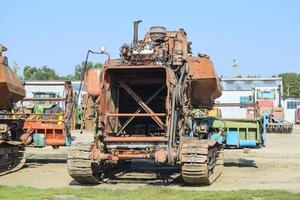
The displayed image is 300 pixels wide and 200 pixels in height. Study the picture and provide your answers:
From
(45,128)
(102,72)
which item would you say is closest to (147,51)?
(102,72)

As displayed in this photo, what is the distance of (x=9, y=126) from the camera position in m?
15.1

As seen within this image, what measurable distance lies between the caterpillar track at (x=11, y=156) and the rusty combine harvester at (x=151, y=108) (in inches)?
120

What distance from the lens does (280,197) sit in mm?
9344

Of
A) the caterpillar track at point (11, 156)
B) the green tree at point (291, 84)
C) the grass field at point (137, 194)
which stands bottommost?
the grass field at point (137, 194)

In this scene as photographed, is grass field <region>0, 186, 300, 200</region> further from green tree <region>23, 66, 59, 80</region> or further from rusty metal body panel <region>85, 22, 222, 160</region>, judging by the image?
green tree <region>23, 66, 59, 80</region>

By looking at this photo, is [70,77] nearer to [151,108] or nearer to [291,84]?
[291,84]

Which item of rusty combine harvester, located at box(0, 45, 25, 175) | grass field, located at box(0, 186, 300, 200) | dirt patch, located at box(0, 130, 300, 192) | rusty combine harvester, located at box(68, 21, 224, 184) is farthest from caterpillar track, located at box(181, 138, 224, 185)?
rusty combine harvester, located at box(0, 45, 25, 175)

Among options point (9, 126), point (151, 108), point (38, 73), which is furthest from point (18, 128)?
point (38, 73)

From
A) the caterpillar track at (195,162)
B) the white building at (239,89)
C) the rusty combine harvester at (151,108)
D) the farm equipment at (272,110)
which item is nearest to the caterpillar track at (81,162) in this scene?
the rusty combine harvester at (151,108)

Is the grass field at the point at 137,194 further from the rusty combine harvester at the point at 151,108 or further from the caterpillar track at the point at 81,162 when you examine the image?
the rusty combine harvester at the point at 151,108

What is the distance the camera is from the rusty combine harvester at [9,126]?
554 inches

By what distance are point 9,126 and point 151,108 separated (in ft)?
13.8

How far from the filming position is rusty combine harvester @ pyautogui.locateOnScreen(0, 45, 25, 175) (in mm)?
14070

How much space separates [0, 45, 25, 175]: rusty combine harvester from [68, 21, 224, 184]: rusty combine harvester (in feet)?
9.83
